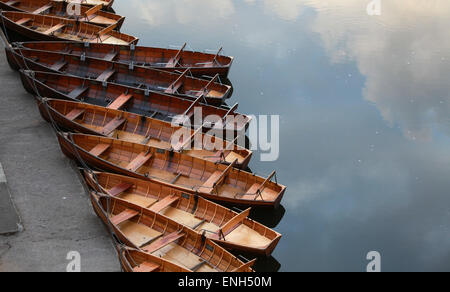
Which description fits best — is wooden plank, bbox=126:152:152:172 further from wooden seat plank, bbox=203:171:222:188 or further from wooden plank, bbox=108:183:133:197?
wooden seat plank, bbox=203:171:222:188

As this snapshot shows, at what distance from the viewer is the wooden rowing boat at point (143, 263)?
631 inches

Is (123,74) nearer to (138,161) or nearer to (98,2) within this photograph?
(138,161)

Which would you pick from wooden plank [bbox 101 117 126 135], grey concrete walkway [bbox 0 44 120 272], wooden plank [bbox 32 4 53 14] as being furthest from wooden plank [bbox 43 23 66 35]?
wooden plank [bbox 101 117 126 135]

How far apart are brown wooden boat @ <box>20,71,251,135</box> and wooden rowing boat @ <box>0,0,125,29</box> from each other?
6945mm

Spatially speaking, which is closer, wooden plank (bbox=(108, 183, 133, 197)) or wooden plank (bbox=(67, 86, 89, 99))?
wooden plank (bbox=(108, 183, 133, 197))

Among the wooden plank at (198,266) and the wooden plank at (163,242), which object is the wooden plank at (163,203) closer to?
the wooden plank at (163,242)

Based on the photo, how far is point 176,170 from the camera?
69.0ft

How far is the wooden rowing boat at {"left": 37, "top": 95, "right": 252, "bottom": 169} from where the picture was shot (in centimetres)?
2162

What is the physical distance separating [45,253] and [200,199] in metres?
4.97

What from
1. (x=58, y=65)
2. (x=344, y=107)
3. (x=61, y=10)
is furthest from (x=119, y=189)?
(x=61, y=10)

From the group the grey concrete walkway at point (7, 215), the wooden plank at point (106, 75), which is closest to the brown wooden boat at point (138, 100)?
the wooden plank at point (106, 75)

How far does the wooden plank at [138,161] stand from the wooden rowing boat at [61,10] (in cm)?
1259
